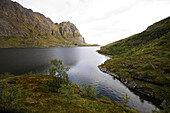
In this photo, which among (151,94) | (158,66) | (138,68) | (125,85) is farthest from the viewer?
(138,68)

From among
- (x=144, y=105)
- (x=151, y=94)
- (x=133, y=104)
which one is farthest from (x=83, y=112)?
(x=151, y=94)

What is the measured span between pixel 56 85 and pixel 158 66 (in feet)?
280

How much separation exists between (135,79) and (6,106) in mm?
76211

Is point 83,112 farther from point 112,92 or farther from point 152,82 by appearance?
point 152,82

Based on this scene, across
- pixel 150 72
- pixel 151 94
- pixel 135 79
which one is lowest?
pixel 151 94

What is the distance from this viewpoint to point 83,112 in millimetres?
25141

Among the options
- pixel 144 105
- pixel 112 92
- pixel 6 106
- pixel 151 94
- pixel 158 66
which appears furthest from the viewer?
pixel 158 66

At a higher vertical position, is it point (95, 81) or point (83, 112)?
point (83, 112)

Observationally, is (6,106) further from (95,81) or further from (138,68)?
(138,68)

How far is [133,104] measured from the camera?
43.2 m

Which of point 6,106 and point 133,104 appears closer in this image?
point 6,106

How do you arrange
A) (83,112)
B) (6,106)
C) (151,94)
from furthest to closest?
(151,94) → (83,112) → (6,106)

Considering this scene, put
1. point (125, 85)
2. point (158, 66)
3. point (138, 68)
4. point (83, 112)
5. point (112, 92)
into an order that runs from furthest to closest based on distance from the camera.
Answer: point (138, 68)
point (158, 66)
point (125, 85)
point (112, 92)
point (83, 112)

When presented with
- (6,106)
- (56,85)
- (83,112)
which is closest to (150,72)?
(83,112)
